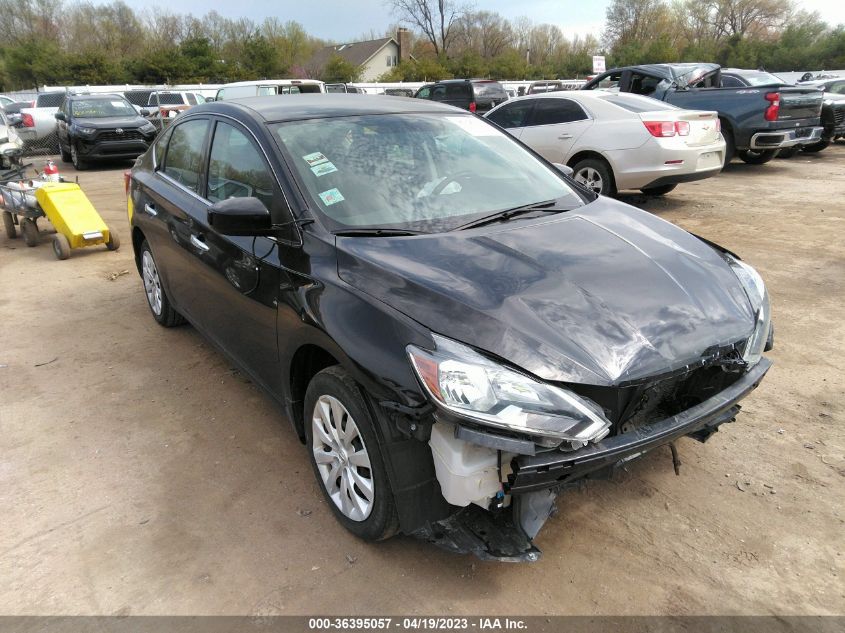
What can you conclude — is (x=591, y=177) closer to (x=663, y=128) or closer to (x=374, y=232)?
(x=663, y=128)

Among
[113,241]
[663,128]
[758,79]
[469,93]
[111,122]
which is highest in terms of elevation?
[469,93]

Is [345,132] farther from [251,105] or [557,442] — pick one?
[557,442]

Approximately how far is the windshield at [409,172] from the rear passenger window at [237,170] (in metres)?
0.17

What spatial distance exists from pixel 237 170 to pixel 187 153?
95 cm

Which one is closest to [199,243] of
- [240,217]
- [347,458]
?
[240,217]

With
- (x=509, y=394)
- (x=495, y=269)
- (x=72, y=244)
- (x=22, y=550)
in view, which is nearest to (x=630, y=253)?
(x=495, y=269)

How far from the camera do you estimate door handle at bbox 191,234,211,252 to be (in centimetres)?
356

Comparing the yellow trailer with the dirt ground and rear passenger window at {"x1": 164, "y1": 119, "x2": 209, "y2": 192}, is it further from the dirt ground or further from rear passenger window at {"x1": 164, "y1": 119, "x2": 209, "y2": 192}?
rear passenger window at {"x1": 164, "y1": 119, "x2": 209, "y2": 192}

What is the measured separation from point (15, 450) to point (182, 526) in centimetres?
137

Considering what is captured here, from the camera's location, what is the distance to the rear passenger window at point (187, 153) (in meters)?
3.85

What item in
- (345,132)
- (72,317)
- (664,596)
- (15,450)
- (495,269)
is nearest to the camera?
(664,596)

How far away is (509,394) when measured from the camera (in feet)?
6.73

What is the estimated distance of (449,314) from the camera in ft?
7.36

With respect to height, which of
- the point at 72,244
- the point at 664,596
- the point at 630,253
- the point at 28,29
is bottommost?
the point at 664,596
